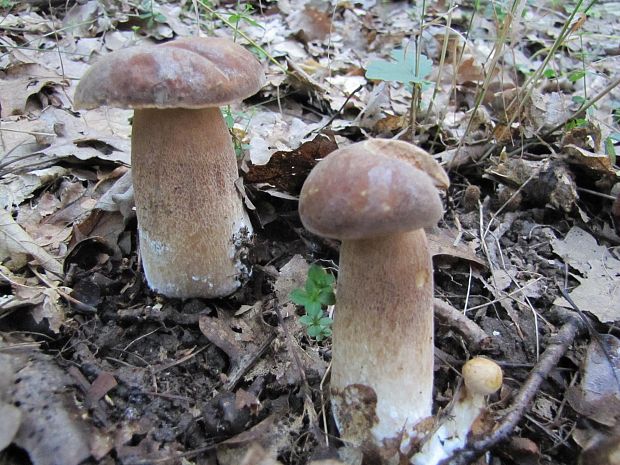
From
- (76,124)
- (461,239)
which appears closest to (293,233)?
(461,239)

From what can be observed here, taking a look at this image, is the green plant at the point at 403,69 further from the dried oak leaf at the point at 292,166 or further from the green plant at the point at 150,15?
the green plant at the point at 150,15

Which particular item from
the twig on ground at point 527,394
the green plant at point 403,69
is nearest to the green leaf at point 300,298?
the twig on ground at point 527,394

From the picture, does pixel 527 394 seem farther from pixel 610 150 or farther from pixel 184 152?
pixel 610 150

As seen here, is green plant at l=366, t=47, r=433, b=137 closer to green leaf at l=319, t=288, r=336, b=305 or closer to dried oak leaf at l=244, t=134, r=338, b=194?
dried oak leaf at l=244, t=134, r=338, b=194

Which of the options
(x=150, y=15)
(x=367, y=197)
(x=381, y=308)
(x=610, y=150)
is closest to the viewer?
(x=367, y=197)

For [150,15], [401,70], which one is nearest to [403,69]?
[401,70]

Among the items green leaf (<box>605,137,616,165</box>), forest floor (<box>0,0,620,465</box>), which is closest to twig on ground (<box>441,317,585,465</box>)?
forest floor (<box>0,0,620,465</box>)

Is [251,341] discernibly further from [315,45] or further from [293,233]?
[315,45]
